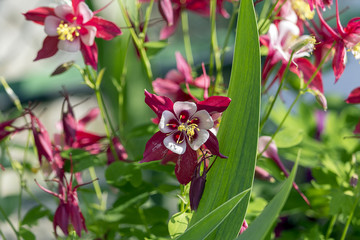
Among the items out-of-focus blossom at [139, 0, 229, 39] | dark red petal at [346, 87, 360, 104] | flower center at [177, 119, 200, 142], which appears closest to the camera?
flower center at [177, 119, 200, 142]

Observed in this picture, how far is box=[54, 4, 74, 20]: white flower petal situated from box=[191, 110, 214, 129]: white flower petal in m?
0.19

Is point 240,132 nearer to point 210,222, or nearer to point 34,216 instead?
point 210,222

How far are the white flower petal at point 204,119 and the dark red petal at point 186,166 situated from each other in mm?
26

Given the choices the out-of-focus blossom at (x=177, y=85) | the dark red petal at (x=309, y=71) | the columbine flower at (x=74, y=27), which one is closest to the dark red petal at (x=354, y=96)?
the dark red petal at (x=309, y=71)

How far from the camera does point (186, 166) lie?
1.44 feet

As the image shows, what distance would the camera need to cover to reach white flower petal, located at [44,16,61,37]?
0.53m

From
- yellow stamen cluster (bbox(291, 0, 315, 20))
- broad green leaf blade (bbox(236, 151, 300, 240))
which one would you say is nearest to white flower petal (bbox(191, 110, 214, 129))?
broad green leaf blade (bbox(236, 151, 300, 240))

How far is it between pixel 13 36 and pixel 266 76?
190 cm

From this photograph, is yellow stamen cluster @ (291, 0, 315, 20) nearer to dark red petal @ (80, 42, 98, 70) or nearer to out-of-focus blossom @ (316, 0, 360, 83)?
out-of-focus blossom @ (316, 0, 360, 83)

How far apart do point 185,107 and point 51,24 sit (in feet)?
0.64

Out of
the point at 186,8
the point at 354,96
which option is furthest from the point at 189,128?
the point at 186,8

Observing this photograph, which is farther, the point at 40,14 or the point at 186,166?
the point at 40,14

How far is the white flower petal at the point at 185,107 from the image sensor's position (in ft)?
1.41

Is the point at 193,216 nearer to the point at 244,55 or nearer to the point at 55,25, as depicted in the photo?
the point at 244,55
